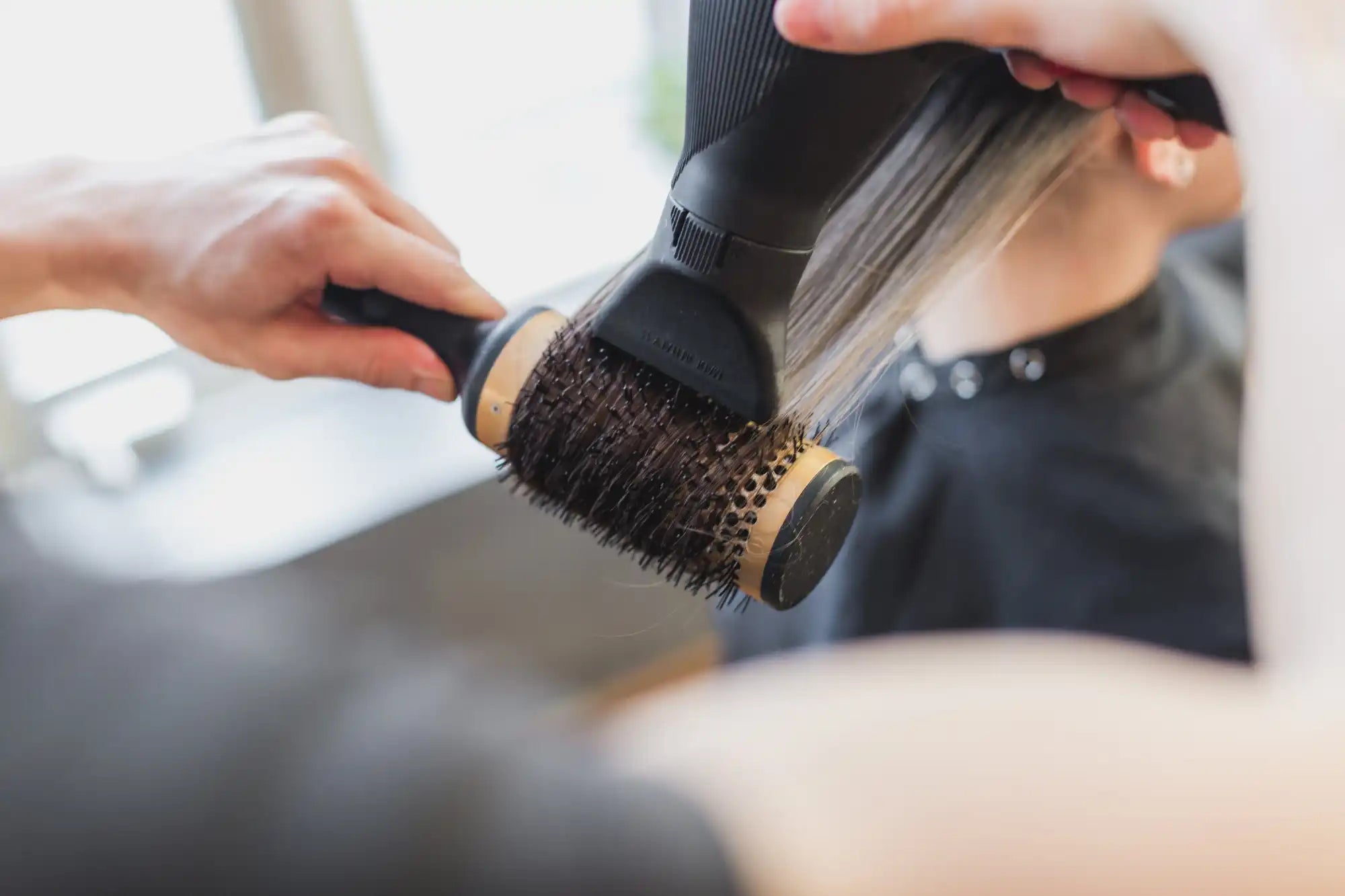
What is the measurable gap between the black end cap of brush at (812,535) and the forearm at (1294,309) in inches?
6.5

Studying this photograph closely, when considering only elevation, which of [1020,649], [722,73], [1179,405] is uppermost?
[722,73]

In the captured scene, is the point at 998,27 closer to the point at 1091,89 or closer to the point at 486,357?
the point at 1091,89

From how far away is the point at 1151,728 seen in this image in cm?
25

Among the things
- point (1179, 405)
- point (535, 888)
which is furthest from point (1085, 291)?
point (535, 888)

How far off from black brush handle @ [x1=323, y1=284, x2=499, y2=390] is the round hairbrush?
0.02 meters

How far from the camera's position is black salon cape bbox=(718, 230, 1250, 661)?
2.48ft

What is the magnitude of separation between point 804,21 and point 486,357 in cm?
21

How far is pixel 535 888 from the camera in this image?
23 centimetres

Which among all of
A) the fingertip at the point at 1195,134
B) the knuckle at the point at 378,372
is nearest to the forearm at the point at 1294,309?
the fingertip at the point at 1195,134

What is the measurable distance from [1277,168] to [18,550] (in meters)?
0.38

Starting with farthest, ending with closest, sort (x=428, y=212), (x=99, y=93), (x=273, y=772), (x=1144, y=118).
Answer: (x=428, y=212), (x=99, y=93), (x=1144, y=118), (x=273, y=772)

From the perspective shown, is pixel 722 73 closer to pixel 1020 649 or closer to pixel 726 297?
pixel 726 297

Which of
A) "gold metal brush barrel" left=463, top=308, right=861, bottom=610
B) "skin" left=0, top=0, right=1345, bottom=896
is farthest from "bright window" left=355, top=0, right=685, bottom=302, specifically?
"skin" left=0, top=0, right=1345, bottom=896

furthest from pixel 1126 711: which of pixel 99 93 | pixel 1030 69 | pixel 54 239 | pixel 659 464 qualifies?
pixel 99 93
